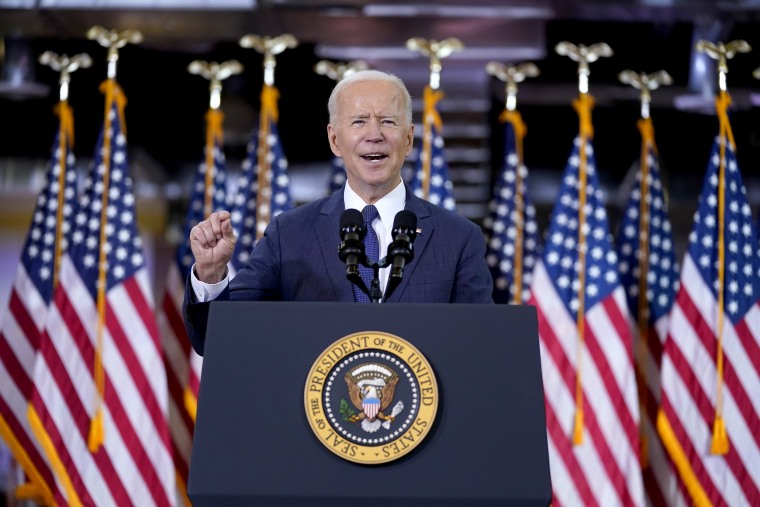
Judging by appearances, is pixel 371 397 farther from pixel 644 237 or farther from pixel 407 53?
pixel 407 53

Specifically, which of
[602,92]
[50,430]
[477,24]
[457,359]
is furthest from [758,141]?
[457,359]

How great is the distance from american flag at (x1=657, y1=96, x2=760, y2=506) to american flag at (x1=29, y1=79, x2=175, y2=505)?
241 cm

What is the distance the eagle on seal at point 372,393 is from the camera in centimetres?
172

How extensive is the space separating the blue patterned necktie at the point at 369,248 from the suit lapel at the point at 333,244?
1.3 inches

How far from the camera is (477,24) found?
5957mm

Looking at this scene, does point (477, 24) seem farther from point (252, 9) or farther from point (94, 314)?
point (94, 314)

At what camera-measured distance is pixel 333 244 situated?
2260 mm

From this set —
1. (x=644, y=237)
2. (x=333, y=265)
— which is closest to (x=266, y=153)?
(x=644, y=237)

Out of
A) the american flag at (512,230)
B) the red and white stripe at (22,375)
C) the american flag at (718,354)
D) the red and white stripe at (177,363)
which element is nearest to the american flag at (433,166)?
the american flag at (512,230)

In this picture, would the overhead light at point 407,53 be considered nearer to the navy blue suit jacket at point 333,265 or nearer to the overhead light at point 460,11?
the overhead light at point 460,11

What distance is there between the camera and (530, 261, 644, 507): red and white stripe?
15.7 ft

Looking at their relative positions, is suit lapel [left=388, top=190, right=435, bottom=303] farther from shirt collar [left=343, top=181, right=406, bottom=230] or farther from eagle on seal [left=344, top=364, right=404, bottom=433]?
eagle on seal [left=344, top=364, right=404, bottom=433]

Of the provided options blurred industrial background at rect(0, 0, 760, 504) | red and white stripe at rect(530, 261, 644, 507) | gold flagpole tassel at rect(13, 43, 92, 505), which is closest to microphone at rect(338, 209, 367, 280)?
red and white stripe at rect(530, 261, 644, 507)

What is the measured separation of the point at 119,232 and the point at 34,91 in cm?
149
